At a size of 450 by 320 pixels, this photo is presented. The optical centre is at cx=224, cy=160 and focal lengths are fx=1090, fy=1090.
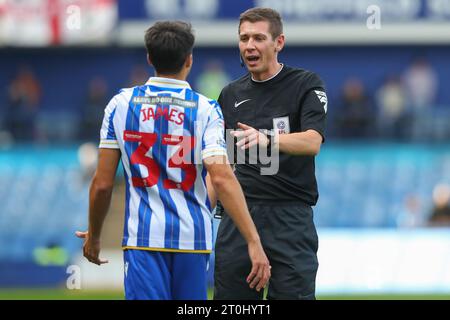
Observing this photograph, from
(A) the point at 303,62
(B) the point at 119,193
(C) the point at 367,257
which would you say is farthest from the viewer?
(A) the point at 303,62

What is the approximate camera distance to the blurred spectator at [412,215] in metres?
19.8

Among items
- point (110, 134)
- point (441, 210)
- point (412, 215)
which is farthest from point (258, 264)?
point (412, 215)

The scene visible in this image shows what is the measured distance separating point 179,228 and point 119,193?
1397cm

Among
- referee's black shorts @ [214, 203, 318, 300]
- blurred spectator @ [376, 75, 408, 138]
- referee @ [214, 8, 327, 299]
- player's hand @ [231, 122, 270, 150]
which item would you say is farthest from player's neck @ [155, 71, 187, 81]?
blurred spectator @ [376, 75, 408, 138]

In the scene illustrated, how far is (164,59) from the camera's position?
602cm

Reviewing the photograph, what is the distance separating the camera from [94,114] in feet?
71.9

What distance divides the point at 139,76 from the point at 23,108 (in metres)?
2.71

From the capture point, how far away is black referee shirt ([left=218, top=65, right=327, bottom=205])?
6914 millimetres

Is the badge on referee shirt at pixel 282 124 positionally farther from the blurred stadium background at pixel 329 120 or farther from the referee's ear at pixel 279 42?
the blurred stadium background at pixel 329 120

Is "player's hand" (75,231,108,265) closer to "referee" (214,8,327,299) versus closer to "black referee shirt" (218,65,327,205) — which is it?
"referee" (214,8,327,299)

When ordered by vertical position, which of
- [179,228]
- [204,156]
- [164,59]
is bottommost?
[179,228]

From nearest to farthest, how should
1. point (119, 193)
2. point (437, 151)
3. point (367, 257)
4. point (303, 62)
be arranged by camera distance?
point (367, 257)
point (119, 193)
point (437, 151)
point (303, 62)
